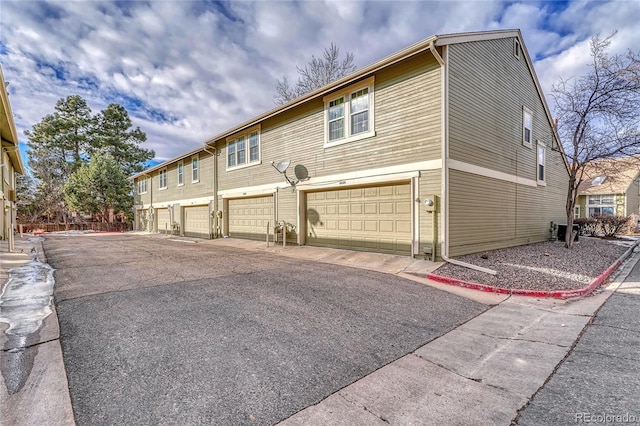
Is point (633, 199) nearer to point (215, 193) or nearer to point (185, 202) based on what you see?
point (215, 193)

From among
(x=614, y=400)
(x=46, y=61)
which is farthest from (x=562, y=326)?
(x=46, y=61)

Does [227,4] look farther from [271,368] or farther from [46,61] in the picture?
[271,368]

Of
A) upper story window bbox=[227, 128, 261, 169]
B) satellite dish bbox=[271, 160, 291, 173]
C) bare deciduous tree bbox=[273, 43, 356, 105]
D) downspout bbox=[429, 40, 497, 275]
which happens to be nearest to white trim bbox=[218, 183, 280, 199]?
satellite dish bbox=[271, 160, 291, 173]

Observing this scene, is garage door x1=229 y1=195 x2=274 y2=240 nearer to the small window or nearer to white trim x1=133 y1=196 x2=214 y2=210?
white trim x1=133 y1=196 x2=214 y2=210

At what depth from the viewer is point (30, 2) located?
662cm

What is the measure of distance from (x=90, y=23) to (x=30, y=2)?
4.53ft

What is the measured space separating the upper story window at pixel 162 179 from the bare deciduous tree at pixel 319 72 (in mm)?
10418

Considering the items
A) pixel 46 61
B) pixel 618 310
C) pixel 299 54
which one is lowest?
pixel 618 310

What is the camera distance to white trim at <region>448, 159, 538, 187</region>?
25.8 ft

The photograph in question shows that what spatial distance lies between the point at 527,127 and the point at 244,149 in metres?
12.4

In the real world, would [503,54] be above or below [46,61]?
below

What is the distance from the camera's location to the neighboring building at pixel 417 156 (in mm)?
7719

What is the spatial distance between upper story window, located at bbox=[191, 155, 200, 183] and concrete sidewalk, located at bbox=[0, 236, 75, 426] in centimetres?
1472

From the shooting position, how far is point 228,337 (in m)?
3.26
